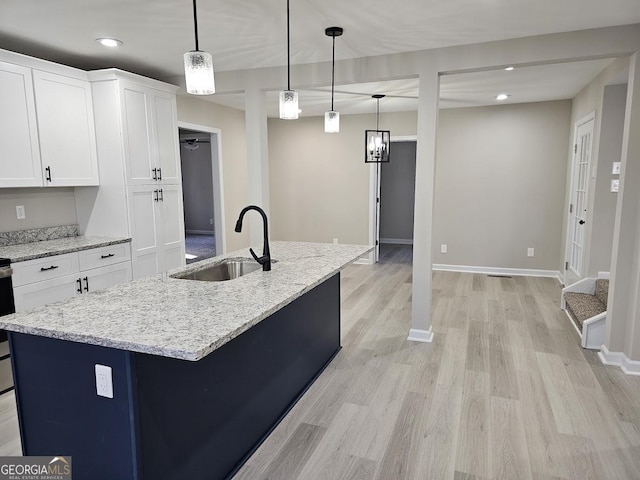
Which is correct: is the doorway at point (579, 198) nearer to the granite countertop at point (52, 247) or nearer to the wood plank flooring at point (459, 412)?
the wood plank flooring at point (459, 412)

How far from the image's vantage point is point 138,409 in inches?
58.1

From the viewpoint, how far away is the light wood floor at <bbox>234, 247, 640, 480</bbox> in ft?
6.86

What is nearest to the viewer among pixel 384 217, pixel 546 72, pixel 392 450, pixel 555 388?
pixel 392 450

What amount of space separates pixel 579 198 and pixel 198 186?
7.91 metres

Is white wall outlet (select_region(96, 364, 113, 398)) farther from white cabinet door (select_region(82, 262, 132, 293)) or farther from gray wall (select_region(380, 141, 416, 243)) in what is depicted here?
gray wall (select_region(380, 141, 416, 243))

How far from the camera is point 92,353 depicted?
1.50 meters

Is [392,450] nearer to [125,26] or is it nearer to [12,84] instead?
[125,26]

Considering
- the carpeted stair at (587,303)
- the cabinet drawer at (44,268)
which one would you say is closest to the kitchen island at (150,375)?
the cabinet drawer at (44,268)

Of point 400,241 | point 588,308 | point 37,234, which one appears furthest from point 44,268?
point 400,241

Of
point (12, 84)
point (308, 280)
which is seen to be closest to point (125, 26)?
point (12, 84)

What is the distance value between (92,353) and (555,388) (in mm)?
2803

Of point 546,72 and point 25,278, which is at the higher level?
point 546,72

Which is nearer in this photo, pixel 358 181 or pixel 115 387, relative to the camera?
pixel 115 387

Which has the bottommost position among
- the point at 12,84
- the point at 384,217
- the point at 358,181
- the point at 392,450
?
the point at 392,450
